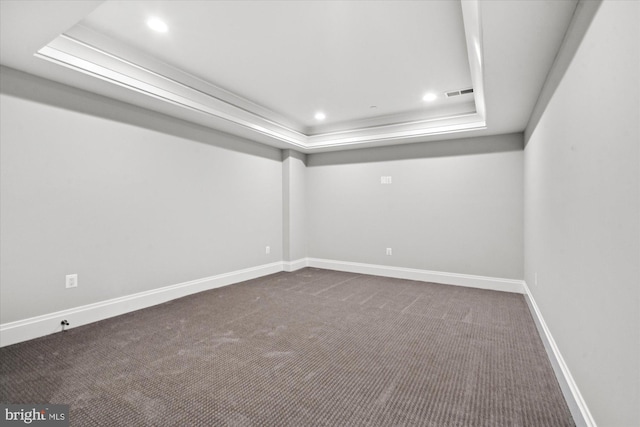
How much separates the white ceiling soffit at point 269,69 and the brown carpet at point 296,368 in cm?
231

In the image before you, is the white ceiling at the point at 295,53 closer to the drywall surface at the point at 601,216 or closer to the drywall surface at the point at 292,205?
the drywall surface at the point at 601,216

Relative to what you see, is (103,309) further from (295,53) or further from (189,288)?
(295,53)

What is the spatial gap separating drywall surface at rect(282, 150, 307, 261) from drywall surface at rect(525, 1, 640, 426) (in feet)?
13.8

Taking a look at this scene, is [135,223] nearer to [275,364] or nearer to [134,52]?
[134,52]

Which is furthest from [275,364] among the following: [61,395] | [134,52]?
[134,52]

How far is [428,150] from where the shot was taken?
199 inches

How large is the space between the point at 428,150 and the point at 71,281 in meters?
5.00

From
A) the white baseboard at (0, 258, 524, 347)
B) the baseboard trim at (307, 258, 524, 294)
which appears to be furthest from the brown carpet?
the baseboard trim at (307, 258, 524, 294)

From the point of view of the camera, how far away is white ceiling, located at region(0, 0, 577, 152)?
2.04m

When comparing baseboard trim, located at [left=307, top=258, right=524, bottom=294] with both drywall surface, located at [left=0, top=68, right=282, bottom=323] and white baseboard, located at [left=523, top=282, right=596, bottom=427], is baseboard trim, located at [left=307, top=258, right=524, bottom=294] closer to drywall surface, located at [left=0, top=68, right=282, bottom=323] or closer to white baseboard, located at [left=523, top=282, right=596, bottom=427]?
white baseboard, located at [left=523, top=282, right=596, bottom=427]

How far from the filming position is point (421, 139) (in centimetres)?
489

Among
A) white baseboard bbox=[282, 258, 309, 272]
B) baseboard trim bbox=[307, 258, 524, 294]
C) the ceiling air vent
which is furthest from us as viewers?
white baseboard bbox=[282, 258, 309, 272]

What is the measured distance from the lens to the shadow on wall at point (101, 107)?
2676 mm

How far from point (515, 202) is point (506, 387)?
10.4 ft
